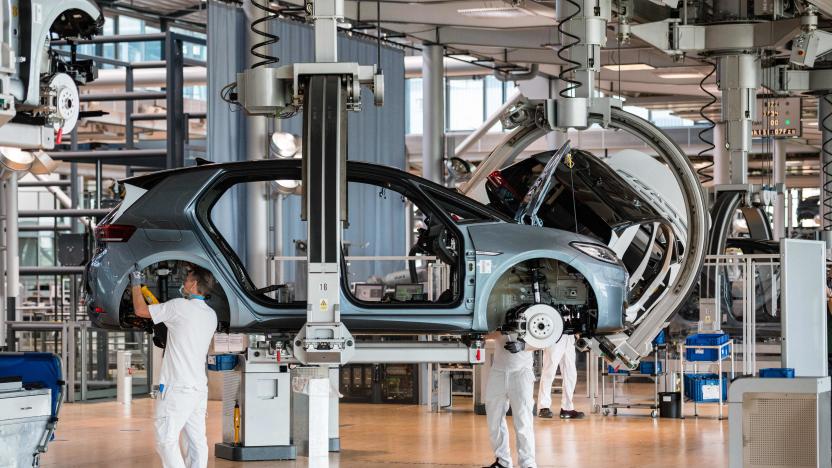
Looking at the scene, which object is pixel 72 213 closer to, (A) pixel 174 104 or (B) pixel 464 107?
(A) pixel 174 104

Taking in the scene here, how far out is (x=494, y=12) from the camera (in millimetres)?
18594

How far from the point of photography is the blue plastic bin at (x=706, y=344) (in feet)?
43.4

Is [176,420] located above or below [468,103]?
below

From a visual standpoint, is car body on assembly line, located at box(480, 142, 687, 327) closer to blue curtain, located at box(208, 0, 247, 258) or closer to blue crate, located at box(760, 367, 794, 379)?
blue crate, located at box(760, 367, 794, 379)

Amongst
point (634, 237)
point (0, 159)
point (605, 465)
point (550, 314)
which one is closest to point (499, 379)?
point (550, 314)

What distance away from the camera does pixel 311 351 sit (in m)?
6.20

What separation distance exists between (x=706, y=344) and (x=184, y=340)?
7395 mm

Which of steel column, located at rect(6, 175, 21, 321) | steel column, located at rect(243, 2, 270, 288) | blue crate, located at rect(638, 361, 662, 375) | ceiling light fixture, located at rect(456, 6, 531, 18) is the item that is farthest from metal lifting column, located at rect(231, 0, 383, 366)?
ceiling light fixture, located at rect(456, 6, 531, 18)

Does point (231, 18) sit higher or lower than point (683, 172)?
higher

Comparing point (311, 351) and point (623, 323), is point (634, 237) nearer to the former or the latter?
point (623, 323)

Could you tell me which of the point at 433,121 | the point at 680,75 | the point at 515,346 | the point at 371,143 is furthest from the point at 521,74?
the point at 515,346

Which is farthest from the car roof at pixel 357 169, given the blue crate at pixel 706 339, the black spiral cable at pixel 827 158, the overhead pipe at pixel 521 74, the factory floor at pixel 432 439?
the overhead pipe at pixel 521 74

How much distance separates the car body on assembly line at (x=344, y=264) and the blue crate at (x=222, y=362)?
752mm

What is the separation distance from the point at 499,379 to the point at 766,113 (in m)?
13.0
